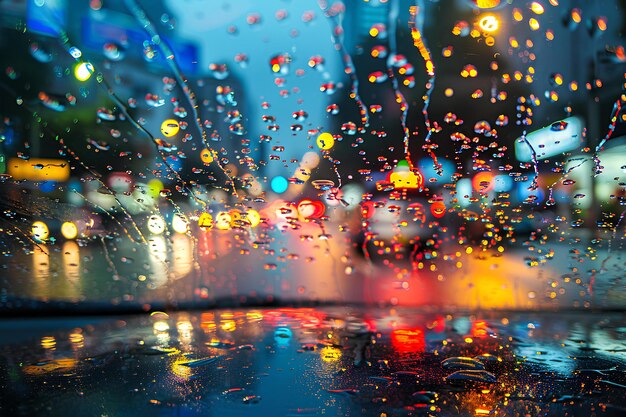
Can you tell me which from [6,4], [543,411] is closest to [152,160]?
[6,4]

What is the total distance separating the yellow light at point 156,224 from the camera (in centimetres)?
497

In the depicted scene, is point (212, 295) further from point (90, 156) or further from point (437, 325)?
point (437, 325)

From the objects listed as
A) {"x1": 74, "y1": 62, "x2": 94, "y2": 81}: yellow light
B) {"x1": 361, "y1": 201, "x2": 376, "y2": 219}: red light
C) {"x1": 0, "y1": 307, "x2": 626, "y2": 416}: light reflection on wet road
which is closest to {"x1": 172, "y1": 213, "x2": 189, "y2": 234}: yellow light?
{"x1": 0, "y1": 307, "x2": 626, "y2": 416}: light reflection on wet road

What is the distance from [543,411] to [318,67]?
9.17ft

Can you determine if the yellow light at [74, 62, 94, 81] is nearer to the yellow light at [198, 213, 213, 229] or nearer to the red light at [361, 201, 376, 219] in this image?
the yellow light at [198, 213, 213, 229]

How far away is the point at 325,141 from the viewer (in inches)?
177

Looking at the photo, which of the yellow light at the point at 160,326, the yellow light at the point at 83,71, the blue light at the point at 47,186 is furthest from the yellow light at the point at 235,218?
the yellow light at the point at 83,71

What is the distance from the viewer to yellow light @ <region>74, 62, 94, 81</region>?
4141 millimetres

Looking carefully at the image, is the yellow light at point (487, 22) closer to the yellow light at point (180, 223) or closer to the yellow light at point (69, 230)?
the yellow light at point (180, 223)

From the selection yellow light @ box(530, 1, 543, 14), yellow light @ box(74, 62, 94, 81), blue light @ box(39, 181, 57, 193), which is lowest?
blue light @ box(39, 181, 57, 193)

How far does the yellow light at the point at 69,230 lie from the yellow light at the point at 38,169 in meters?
0.52

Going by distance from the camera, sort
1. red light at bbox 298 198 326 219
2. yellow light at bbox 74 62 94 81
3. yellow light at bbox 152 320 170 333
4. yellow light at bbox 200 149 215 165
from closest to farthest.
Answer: yellow light at bbox 152 320 170 333
yellow light at bbox 74 62 94 81
yellow light at bbox 200 149 215 165
red light at bbox 298 198 326 219

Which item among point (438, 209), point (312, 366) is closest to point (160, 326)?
point (312, 366)

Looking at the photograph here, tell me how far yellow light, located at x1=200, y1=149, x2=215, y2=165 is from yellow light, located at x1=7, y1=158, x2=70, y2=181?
3.33 ft
